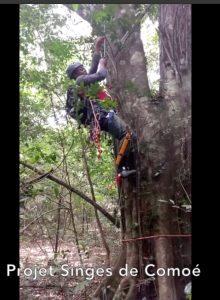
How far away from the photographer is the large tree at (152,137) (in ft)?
8.66

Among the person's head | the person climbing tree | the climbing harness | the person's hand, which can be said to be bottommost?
the climbing harness

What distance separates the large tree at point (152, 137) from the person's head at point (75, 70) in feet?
0.85

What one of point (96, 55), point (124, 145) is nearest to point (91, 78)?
point (96, 55)

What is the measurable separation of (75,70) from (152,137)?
0.71 m

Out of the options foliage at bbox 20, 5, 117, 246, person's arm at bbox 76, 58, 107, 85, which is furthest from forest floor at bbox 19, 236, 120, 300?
person's arm at bbox 76, 58, 107, 85

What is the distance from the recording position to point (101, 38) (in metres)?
2.55

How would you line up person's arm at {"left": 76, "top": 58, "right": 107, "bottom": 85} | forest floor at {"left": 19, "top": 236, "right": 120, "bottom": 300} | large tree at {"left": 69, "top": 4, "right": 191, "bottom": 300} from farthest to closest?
forest floor at {"left": 19, "top": 236, "right": 120, "bottom": 300}
large tree at {"left": 69, "top": 4, "right": 191, "bottom": 300}
person's arm at {"left": 76, "top": 58, "right": 107, "bottom": 85}

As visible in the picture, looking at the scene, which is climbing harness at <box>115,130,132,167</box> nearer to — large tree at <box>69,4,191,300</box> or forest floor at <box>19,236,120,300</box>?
large tree at <box>69,4,191,300</box>

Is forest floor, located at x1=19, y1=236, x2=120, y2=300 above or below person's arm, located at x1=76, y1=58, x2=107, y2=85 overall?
below

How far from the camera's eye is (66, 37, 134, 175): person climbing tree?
250cm

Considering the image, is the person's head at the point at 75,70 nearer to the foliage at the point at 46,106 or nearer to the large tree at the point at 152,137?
the foliage at the point at 46,106
